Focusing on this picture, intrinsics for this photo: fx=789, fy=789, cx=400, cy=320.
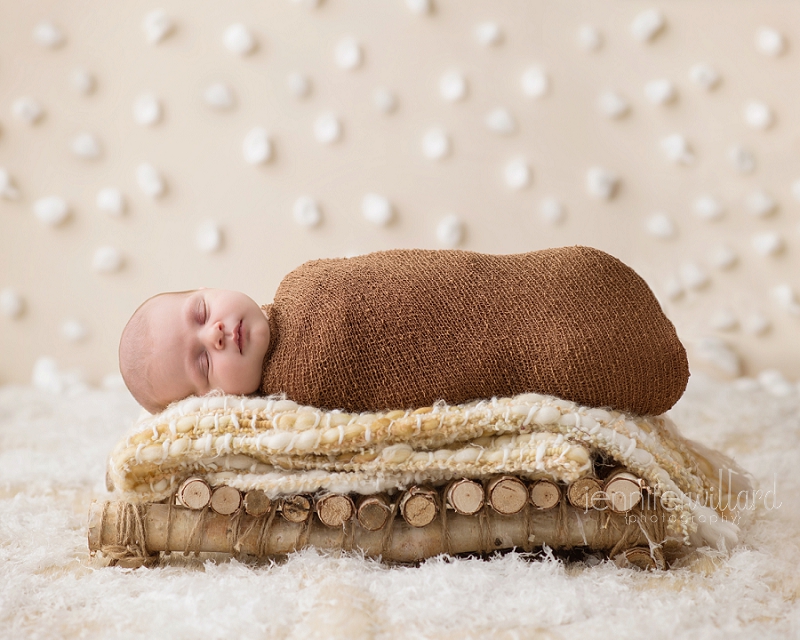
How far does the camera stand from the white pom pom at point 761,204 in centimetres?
256

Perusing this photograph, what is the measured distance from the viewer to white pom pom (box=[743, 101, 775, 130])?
2.52 m

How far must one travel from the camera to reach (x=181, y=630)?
3.29ft

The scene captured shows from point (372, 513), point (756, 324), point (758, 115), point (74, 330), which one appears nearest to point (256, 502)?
point (372, 513)

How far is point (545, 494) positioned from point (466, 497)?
121 millimetres

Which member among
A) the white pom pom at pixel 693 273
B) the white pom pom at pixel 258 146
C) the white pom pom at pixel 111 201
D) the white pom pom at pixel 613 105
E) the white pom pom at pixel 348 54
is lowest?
the white pom pom at pixel 693 273

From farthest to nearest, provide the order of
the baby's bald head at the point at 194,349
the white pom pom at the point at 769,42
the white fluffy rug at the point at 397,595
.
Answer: the white pom pom at the point at 769,42, the baby's bald head at the point at 194,349, the white fluffy rug at the point at 397,595

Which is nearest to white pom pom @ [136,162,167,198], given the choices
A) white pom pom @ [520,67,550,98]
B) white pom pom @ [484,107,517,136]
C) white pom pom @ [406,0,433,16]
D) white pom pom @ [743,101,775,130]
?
white pom pom @ [406,0,433,16]

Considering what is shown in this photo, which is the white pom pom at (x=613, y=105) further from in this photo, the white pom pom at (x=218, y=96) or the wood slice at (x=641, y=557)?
the wood slice at (x=641, y=557)

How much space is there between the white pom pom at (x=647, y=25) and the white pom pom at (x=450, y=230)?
82cm

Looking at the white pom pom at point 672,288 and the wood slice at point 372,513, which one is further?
the white pom pom at point 672,288

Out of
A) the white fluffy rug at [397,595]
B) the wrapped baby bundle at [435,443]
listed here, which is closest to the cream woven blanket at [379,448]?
the wrapped baby bundle at [435,443]

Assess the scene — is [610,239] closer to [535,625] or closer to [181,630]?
[535,625]

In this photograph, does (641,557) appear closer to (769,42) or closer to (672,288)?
(672,288)

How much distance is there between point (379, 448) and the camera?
1200 mm
